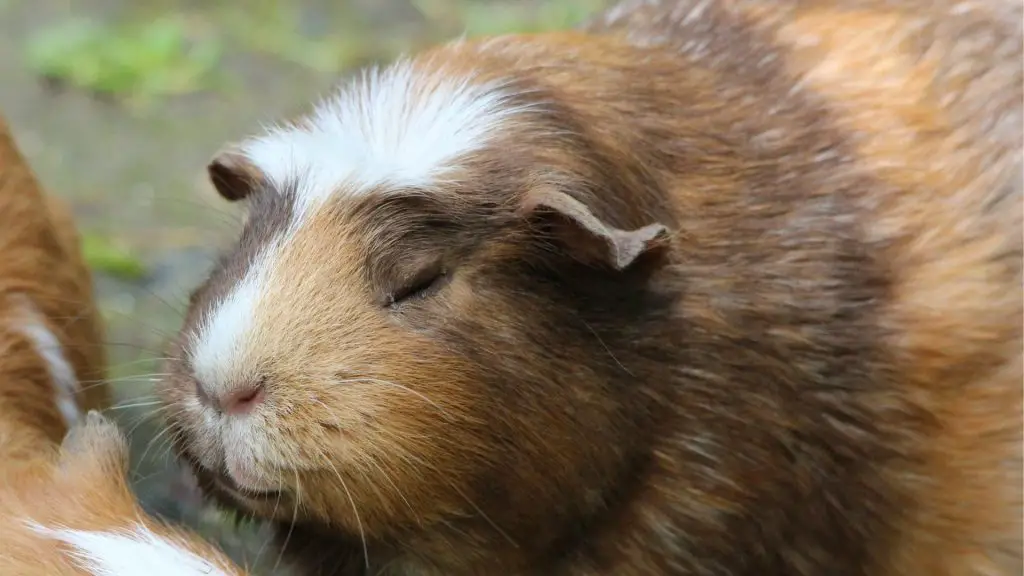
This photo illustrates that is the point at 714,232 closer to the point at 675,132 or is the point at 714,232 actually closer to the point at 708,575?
the point at 675,132

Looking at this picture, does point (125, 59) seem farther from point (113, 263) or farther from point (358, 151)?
point (358, 151)

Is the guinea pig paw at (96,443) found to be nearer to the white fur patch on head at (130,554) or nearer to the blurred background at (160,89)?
the white fur patch on head at (130,554)

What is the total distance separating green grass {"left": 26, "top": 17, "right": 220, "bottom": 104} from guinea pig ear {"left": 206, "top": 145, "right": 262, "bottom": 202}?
305 cm

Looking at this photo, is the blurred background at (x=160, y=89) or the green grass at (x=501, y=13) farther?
the green grass at (x=501, y=13)

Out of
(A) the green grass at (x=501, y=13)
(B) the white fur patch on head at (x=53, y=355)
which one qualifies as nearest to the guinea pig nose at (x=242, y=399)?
(B) the white fur patch on head at (x=53, y=355)

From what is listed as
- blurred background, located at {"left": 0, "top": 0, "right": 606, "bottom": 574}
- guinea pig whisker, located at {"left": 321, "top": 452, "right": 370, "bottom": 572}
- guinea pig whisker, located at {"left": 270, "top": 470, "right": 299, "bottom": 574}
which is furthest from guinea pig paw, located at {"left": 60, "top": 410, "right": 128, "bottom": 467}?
blurred background, located at {"left": 0, "top": 0, "right": 606, "bottom": 574}

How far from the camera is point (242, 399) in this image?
189 centimetres

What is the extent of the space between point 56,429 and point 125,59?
9.82 feet

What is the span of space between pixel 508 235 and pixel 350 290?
0.29m

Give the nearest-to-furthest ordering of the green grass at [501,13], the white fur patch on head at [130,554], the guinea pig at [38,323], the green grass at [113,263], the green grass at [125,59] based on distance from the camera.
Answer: the white fur patch on head at [130,554]
the guinea pig at [38,323]
the green grass at [113,263]
the green grass at [125,59]
the green grass at [501,13]

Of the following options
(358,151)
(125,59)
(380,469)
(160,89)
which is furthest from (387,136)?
(125,59)

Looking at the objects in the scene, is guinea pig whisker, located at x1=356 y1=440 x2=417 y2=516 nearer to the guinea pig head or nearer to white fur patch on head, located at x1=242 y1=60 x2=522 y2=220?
the guinea pig head

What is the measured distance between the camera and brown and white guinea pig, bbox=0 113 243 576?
179 cm

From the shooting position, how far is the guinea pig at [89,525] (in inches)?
69.4
